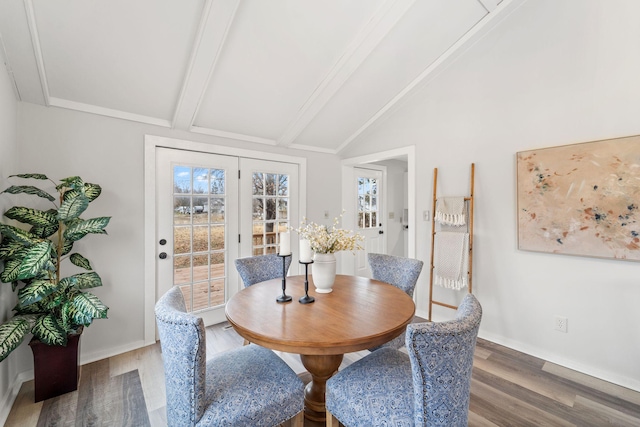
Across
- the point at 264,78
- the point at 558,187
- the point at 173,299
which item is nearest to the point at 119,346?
the point at 173,299

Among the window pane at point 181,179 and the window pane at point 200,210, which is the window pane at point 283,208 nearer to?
the window pane at point 200,210

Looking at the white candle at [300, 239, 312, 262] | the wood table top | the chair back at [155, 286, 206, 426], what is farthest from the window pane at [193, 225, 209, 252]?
the chair back at [155, 286, 206, 426]

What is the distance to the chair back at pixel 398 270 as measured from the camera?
2115 mm

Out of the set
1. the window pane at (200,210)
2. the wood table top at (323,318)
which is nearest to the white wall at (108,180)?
the window pane at (200,210)

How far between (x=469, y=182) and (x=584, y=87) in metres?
1.09

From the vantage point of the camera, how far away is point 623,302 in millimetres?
2014

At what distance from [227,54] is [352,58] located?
109 centimetres

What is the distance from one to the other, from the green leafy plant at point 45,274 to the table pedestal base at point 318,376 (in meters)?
1.37

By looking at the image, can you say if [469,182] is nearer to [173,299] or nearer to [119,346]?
[173,299]

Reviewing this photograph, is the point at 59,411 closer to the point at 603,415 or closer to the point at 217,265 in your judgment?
the point at 217,265

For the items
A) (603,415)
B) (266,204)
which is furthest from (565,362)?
(266,204)

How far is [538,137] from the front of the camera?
2379mm

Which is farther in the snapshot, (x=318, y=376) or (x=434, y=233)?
(x=434, y=233)

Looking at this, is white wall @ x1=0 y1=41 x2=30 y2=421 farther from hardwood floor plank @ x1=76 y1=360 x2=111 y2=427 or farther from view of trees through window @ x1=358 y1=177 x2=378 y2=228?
→ view of trees through window @ x1=358 y1=177 x2=378 y2=228
